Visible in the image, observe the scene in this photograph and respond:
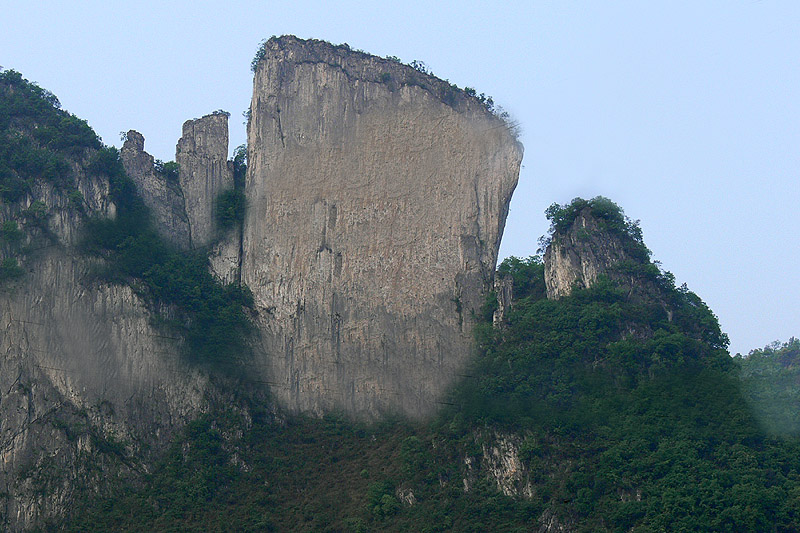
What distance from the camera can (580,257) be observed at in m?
41.0

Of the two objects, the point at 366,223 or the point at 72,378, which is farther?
the point at 366,223

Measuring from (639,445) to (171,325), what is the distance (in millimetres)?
14287

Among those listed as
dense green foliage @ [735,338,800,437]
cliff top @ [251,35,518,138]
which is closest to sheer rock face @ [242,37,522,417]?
cliff top @ [251,35,518,138]

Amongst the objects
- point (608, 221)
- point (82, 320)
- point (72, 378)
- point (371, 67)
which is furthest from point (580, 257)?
point (72, 378)

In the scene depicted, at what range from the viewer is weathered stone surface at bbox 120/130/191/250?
41.9m

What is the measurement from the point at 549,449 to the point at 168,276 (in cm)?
1283

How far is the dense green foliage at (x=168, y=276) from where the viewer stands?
39.7m

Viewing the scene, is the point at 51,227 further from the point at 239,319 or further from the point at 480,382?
the point at 480,382

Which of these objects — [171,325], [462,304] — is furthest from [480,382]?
[171,325]

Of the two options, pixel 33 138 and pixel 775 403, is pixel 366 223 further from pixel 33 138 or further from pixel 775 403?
pixel 775 403

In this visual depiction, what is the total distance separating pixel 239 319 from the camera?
4075 centimetres

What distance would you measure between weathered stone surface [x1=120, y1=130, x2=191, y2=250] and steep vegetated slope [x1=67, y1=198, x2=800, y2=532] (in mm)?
6658

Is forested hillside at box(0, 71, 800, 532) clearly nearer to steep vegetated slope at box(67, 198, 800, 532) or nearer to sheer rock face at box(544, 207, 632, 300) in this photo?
steep vegetated slope at box(67, 198, 800, 532)

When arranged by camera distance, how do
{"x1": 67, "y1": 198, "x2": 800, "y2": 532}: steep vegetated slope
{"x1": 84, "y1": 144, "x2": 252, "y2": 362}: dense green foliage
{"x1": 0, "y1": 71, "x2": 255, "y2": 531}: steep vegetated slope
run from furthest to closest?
{"x1": 84, "y1": 144, "x2": 252, "y2": 362}: dense green foliage < {"x1": 0, "y1": 71, "x2": 255, "y2": 531}: steep vegetated slope < {"x1": 67, "y1": 198, "x2": 800, "y2": 532}: steep vegetated slope
